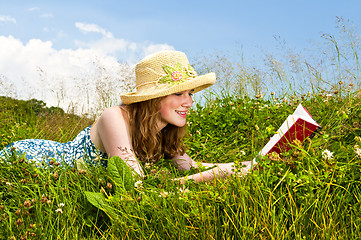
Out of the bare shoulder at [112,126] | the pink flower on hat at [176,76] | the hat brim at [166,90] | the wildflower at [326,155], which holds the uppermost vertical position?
the pink flower on hat at [176,76]

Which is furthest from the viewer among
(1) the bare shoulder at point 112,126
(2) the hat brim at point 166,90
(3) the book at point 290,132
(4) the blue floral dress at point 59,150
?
(4) the blue floral dress at point 59,150

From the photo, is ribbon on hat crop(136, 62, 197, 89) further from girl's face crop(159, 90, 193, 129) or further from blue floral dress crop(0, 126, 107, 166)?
blue floral dress crop(0, 126, 107, 166)

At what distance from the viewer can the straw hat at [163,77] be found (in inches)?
150

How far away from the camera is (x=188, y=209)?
2.73 m

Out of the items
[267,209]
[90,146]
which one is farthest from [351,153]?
[90,146]

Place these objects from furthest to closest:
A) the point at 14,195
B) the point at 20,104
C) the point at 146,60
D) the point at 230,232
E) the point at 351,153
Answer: the point at 20,104 < the point at 146,60 < the point at 14,195 < the point at 351,153 < the point at 230,232

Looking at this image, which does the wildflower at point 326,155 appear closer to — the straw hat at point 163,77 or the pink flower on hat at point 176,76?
the straw hat at point 163,77

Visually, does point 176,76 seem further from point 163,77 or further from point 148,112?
point 148,112

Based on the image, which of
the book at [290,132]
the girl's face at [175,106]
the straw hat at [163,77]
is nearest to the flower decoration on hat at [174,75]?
the straw hat at [163,77]

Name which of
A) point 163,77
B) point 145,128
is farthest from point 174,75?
point 145,128

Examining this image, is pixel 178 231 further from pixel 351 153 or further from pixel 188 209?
pixel 351 153

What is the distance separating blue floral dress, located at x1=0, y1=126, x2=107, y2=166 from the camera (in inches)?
162

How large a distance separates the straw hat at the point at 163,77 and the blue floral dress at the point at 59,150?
26.5 inches

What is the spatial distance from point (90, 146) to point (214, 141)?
6.45 feet
